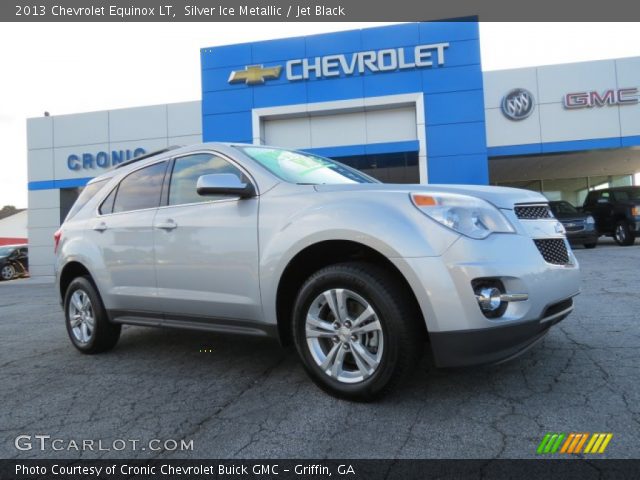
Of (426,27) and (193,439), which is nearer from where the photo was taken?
(193,439)

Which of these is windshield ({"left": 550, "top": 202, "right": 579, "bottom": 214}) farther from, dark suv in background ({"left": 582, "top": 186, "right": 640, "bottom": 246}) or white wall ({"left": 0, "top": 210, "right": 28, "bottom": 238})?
white wall ({"left": 0, "top": 210, "right": 28, "bottom": 238})

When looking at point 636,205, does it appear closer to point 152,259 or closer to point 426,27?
point 426,27

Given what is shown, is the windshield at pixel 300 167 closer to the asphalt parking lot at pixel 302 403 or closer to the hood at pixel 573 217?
the asphalt parking lot at pixel 302 403

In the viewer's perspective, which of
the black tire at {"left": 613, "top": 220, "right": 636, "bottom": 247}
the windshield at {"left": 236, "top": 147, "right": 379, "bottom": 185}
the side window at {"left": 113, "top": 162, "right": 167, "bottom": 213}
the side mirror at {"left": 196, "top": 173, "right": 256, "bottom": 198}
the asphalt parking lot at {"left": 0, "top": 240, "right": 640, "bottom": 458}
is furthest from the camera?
the black tire at {"left": 613, "top": 220, "right": 636, "bottom": 247}

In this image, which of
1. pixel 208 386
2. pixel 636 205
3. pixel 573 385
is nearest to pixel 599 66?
pixel 636 205

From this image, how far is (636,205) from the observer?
41.9 feet

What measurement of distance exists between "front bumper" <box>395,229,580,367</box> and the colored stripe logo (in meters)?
0.44

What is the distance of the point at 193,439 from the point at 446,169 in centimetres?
1414

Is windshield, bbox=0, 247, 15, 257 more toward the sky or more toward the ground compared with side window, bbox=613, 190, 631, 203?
more toward the ground

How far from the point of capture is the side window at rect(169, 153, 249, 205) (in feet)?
11.5

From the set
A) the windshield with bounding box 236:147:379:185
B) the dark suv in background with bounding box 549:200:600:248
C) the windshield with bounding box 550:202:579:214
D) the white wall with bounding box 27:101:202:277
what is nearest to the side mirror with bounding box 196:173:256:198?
the windshield with bounding box 236:147:379:185

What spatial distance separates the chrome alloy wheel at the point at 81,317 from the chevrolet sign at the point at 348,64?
13362 mm

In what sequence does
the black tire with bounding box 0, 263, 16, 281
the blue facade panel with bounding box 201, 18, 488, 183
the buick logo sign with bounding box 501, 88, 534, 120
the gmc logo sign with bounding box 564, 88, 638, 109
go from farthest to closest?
1. the black tire with bounding box 0, 263, 16, 281
2. the buick logo sign with bounding box 501, 88, 534, 120
3. the gmc logo sign with bounding box 564, 88, 638, 109
4. the blue facade panel with bounding box 201, 18, 488, 183
